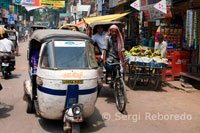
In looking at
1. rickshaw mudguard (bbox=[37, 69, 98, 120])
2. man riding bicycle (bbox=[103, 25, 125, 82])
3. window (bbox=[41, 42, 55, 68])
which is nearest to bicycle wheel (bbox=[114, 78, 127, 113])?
man riding bicycle (bbox=[103, 25, 125, 82])

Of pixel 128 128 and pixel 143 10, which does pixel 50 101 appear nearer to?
pixel 128 128

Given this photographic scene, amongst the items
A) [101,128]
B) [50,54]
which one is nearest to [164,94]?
[101,128]

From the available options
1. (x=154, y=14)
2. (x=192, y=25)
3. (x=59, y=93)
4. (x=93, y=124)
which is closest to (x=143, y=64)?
(x=192, y=25)

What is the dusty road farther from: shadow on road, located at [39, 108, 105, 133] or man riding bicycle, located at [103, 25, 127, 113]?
man riding bicycle, located at [103, 25, 127, 113]

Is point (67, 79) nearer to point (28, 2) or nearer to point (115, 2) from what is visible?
point (115, 2)

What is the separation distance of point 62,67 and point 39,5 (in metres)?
40.1

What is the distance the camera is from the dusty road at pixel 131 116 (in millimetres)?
4535

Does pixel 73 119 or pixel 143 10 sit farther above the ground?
pixel 143 10

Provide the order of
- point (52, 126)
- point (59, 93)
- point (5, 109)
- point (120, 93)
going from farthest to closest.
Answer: point (120, 93) → point (5, 109) → point (52, 126) → point (59, 93)

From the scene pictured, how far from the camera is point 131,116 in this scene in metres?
5.32

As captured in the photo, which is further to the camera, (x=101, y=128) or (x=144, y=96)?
(x=144, y=96)

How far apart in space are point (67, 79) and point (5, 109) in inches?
97.7

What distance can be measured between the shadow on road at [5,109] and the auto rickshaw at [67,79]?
118cm

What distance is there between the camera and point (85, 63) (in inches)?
169
